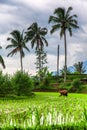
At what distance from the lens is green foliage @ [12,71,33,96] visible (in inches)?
2121

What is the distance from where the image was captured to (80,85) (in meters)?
68.8

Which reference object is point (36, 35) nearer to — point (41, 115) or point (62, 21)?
point (62, 21)

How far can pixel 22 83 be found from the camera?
2136 inches

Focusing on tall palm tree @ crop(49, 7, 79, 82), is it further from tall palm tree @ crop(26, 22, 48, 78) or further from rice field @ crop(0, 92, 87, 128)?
rice field @ crop(0, 92, 87, 128)

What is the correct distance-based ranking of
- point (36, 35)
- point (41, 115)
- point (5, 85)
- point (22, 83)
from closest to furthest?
point (41, 115)
point (5, 85)
point (22, 83)
point (36, 35)

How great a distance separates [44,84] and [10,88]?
18.1 meters

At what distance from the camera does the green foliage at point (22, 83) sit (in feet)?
177

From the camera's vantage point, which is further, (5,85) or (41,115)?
(5,85)

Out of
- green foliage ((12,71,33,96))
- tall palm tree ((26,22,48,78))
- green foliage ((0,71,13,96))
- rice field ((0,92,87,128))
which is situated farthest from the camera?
tall palm tree ((26,22,48,78))

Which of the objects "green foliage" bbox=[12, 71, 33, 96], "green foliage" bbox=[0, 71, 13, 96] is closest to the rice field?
"green foliage" bbox=[0, 71, 13, 96]

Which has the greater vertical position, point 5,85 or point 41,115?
point 5,85

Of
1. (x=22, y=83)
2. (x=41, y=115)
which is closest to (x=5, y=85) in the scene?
(x=22, y=83)

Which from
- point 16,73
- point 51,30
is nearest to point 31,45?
point 51,30

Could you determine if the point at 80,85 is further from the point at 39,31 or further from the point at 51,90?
the point at 39,31
